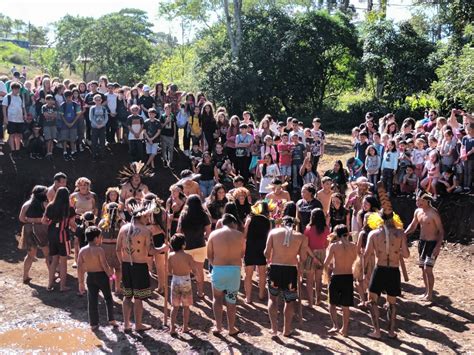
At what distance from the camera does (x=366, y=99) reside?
25.6 meters

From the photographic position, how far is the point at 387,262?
8164 mm

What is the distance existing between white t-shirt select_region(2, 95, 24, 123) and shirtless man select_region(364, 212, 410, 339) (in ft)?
30.8

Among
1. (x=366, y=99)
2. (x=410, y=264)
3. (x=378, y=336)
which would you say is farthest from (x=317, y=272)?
(x=366, y=99)

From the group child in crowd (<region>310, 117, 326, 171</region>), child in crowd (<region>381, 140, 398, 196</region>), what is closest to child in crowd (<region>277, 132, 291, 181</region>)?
child in crowd (<region>310, 117, 326, 171</region>)

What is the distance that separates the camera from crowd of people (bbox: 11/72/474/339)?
8.16 m

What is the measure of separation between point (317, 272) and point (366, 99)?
17442mm

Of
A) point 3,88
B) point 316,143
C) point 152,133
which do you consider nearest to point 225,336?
point 316,143

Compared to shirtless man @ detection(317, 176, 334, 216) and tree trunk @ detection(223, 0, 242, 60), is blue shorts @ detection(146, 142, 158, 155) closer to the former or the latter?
shirtless man @ detection(317, 176, 334, 216)

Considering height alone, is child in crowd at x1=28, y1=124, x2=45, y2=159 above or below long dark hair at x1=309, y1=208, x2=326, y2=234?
above

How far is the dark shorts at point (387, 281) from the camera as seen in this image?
814cm

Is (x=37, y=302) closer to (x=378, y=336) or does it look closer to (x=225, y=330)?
(x=225, y=330)

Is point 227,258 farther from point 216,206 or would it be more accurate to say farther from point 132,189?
point 132,189

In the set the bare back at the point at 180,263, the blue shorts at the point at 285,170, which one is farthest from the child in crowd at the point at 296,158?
the bare back at the point at 180,263

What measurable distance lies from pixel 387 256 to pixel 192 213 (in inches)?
119
